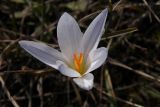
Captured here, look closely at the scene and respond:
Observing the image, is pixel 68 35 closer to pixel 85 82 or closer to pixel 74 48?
pixel 74 48

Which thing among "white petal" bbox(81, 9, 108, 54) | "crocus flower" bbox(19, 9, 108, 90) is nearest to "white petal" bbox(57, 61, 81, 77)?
"crocus flower" bbox(19, 9, 108, 90)

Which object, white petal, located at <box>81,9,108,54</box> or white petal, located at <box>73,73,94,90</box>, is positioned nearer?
white petal, located at <box>73,73,94,90</box>

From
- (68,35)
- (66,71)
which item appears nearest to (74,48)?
(68,35)

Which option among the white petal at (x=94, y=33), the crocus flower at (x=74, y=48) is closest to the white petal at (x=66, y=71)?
the crocus flower at (x=74, y=48)

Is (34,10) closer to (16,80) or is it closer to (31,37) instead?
(31,37)

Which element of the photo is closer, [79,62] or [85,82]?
[85,82]

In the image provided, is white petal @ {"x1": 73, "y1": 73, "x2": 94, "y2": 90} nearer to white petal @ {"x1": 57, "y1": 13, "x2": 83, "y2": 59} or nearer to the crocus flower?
the crocus flower

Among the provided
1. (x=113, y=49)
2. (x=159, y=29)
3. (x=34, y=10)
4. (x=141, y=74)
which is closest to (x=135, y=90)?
(x=141, y=74)
